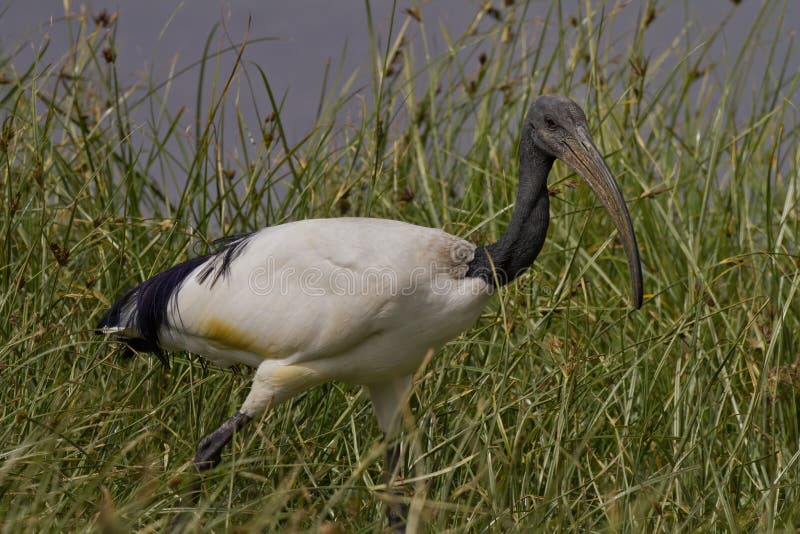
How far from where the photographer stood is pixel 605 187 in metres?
3.56

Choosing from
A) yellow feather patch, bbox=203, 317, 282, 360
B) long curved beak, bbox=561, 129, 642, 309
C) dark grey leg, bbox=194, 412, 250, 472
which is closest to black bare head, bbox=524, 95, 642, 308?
long curved beak, bbox=561, 129, 642, 309

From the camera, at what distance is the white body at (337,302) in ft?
11.6

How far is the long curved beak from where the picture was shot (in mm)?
3496

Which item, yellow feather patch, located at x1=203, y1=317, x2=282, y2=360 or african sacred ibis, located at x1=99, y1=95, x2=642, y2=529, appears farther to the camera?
yellow feather patch, located at x1=203, y1=317, x2=282, y2=360

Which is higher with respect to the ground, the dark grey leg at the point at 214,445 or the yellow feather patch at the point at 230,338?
the yellow feather patch at the point at 230,338

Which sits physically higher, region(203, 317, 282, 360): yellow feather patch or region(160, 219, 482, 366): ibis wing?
region(160, 219, 482, 366): ibis wing

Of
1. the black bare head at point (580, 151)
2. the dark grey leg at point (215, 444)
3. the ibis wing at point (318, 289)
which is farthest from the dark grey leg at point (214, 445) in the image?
the black bare head at point (580, 151)

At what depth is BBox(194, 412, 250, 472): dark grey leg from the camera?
12.3ft

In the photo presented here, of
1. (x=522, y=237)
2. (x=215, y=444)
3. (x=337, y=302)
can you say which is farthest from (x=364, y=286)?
(x=215, y=444)

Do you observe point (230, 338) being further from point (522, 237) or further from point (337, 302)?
point (522, 237)

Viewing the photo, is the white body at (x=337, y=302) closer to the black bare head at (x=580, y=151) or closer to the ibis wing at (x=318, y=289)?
the ibis wing at (x=318, y=289)

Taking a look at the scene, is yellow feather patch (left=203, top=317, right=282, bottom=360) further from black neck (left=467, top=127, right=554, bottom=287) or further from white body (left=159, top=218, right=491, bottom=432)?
black neck (left=467, top=127, right=554, bottom=287)

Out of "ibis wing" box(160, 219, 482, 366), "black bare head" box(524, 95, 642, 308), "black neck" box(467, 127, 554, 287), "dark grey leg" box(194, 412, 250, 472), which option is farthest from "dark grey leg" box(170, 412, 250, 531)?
"black bare head" box(524, 95, 642, 308)

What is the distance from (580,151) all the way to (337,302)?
91 cm
